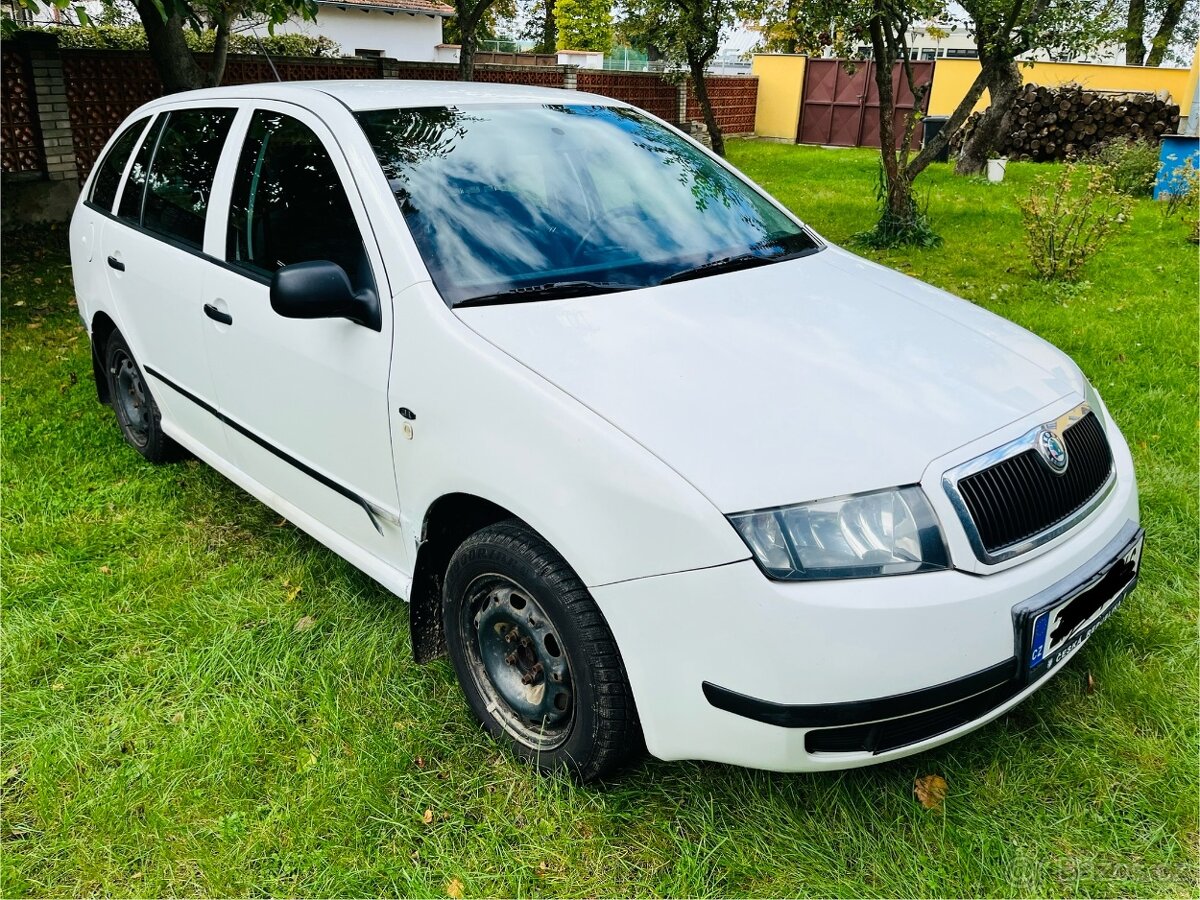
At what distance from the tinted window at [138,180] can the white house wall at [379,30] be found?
86.3 feet

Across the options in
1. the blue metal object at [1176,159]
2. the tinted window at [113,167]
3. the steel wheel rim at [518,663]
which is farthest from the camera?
the blue metal object at [1176,159]

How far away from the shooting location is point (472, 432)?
7.30ft

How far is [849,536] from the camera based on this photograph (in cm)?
188

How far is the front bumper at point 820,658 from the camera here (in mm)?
1814

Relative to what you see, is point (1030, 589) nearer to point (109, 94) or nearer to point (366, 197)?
point (366, 197)

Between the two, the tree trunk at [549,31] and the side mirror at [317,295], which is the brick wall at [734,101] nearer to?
the tree trunk at [549,31]

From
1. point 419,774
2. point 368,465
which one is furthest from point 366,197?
point 419,774

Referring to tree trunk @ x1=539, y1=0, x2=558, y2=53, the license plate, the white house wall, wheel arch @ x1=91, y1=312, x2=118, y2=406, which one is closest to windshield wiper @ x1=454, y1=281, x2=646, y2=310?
the license plate

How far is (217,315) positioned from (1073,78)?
21.0m

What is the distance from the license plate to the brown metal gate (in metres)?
20.3

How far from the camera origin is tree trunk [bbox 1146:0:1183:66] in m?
26.9

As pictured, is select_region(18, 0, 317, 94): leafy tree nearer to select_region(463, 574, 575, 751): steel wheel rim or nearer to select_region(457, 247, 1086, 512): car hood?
select_region(457, 247, 1086, 512): car hood

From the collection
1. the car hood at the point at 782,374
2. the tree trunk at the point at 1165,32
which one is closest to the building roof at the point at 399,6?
the tree trunk at the point at 1165,32

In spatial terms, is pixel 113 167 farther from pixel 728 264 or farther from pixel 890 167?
pixel 890 167
